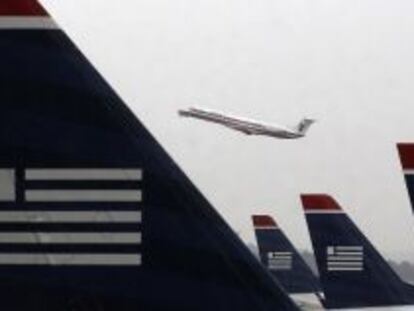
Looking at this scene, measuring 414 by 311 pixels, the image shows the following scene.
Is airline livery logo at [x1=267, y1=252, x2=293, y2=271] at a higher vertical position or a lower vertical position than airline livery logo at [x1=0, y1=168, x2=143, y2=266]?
higher

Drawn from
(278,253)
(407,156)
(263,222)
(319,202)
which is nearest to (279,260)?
(278,253)

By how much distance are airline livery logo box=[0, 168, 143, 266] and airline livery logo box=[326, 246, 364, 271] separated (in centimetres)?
2401

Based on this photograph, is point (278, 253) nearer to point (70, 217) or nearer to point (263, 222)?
point (263, 222)

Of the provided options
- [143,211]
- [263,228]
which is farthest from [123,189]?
[263,228]

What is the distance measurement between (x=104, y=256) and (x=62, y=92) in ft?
3.80

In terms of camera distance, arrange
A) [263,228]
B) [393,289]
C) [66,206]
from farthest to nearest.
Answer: [263,228]
[393,289]
[66,206]

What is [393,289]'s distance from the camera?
29859 mm

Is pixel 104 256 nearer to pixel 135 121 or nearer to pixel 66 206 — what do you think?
pixel 66 206

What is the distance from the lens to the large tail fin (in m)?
6.70

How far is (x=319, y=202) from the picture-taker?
104 ft

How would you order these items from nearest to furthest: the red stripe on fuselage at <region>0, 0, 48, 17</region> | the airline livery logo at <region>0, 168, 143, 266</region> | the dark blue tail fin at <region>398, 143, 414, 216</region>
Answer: the red stripe on fuselage at <region>0, 0, 48, 17</region> < the airline livery logo at <region>0, 168, 143, 266</region> < the dark blue tail fin at <region>398, 143, 414, 216</region>

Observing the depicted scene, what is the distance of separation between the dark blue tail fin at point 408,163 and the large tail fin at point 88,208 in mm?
13140

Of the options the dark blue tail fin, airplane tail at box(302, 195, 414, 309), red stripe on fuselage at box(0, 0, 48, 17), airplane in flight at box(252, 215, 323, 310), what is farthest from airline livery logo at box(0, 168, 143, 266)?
airplane in flight at box(252, 215, 323, 310)

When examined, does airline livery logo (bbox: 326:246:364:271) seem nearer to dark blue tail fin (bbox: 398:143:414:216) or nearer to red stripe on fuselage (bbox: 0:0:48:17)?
dark blue tail fin (bbox: 398:143:414:216)
